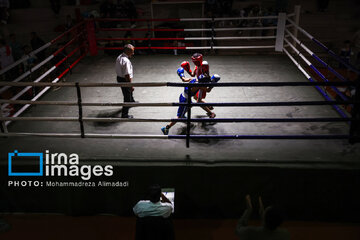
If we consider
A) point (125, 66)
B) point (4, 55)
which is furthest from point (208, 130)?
point (4, 55)

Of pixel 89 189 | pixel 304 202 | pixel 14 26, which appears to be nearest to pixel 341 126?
pixel 304 202

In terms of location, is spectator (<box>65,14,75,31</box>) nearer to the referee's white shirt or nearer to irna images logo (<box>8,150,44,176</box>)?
the referee's white shirt

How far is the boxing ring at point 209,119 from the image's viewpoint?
3.80 metres

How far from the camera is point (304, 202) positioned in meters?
3.85

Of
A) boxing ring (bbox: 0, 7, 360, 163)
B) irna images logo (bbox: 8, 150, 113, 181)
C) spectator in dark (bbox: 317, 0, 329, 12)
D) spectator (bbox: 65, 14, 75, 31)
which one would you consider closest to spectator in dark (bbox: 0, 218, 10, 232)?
irna images logo (bbox: 8, 150, 113, 181)

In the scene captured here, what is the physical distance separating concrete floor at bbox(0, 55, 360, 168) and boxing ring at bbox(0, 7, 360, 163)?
13 millimetres

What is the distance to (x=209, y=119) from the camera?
3818 millimetres

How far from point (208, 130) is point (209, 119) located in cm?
83

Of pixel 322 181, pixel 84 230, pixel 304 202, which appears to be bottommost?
pixel 84 230

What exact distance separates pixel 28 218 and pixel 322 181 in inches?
145

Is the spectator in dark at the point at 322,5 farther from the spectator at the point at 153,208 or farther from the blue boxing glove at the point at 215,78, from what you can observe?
the spectator at the point at 153,208

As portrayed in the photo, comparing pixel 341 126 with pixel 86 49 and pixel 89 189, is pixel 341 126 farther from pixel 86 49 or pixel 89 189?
pixel 86 49

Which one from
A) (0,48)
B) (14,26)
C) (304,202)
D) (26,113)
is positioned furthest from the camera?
(14,26)

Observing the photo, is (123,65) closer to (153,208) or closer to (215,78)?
(215,78)
